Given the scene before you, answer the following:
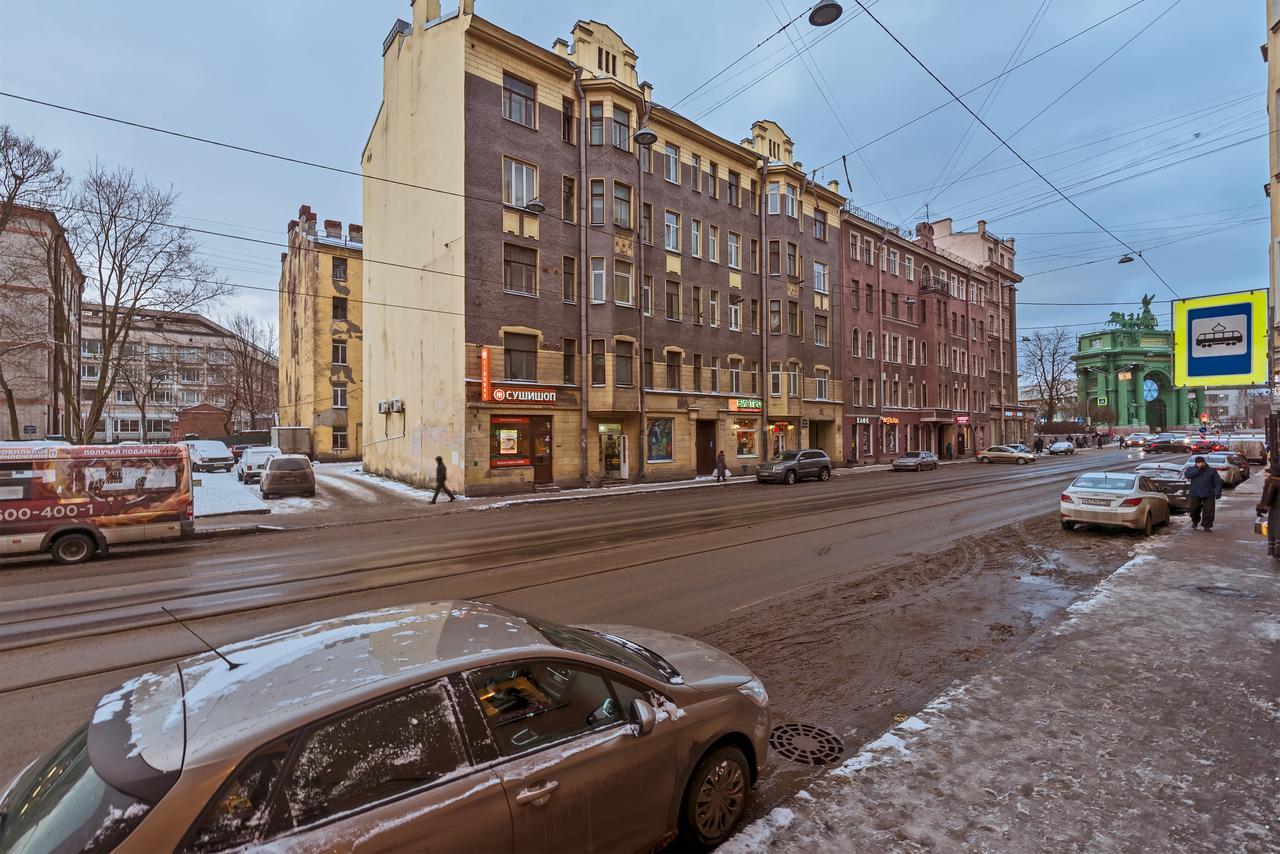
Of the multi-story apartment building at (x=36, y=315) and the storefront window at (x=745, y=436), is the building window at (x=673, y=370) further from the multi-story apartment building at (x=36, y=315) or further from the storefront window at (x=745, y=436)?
the multi-story apartment building at (x=36, y=315)

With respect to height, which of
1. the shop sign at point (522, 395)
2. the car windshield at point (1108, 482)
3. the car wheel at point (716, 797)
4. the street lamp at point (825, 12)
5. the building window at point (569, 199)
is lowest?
the car wheel at point (716, 797)

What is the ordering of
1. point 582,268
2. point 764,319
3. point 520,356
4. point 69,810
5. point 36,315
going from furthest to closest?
point 764,319 < point 36,315 < point 582,268 < point 520,356 < point 69,810

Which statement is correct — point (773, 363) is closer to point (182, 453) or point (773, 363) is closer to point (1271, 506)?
point (1271, 506)

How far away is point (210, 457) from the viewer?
34.0 metres

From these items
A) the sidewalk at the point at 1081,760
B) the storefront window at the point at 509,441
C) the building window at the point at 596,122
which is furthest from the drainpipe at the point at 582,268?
the sidewalk at the point at 1081,760

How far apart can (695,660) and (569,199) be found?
26.9 m

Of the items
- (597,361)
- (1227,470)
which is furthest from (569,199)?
(1227,470)

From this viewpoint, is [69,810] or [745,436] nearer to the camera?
[69,810]

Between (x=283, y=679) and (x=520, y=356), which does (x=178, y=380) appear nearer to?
(x=520, y=356)

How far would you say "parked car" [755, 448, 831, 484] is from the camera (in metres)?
29.5

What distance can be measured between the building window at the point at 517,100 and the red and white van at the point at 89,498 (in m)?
18.8

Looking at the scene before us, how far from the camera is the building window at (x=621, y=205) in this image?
93.7 ft

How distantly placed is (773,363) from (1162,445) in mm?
40259

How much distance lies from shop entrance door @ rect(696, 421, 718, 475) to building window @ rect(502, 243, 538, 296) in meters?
12.2
